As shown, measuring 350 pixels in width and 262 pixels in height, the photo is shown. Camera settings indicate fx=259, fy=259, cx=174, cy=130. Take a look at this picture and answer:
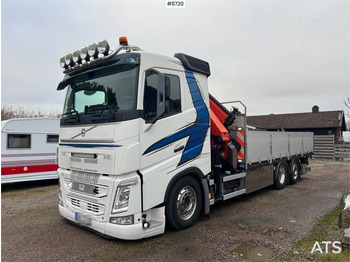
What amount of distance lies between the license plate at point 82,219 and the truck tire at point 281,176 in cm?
636

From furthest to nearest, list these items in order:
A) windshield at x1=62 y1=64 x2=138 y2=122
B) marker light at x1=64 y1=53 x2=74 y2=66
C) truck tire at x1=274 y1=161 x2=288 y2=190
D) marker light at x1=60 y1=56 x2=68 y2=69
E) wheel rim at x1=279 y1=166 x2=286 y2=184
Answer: wheel rim at x1=279 y1=166 x2=286 y2=184 < truck tire at x1=274 y1=161 x2=288 y2=190 < marker light at x1=60 y1=56 x2=68 y2=69 < marker light at x1=64 y1=53 x2=74 y2=66 < windshield at x1=62 y1=64 x2=138 y2=122

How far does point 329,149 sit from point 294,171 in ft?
46.2

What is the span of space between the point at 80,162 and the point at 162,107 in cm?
178

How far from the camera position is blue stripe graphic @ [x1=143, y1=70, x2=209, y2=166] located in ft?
16.1

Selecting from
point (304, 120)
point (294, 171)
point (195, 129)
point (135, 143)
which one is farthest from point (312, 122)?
point (135, 143)

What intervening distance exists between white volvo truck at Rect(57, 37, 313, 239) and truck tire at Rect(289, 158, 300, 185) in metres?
4.91

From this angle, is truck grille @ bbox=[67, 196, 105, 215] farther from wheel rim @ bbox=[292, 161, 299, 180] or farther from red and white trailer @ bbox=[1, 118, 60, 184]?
wheel rim @ bbox=[292, 161, 299, 180]

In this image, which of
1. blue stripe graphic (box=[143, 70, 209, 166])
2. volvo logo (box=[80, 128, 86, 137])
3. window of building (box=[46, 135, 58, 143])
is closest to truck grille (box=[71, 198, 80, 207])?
volvo logo (box=[80, 128, 86, 137])

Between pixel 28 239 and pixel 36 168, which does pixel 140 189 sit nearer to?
pixel 28 239

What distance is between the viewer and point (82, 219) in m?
4.42

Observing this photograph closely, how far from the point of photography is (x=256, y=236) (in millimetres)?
4699

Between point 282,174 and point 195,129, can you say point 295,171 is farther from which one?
point 195,129

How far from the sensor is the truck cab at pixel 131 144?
13.3 ft

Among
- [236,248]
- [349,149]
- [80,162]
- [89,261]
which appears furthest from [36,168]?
[349,149]
